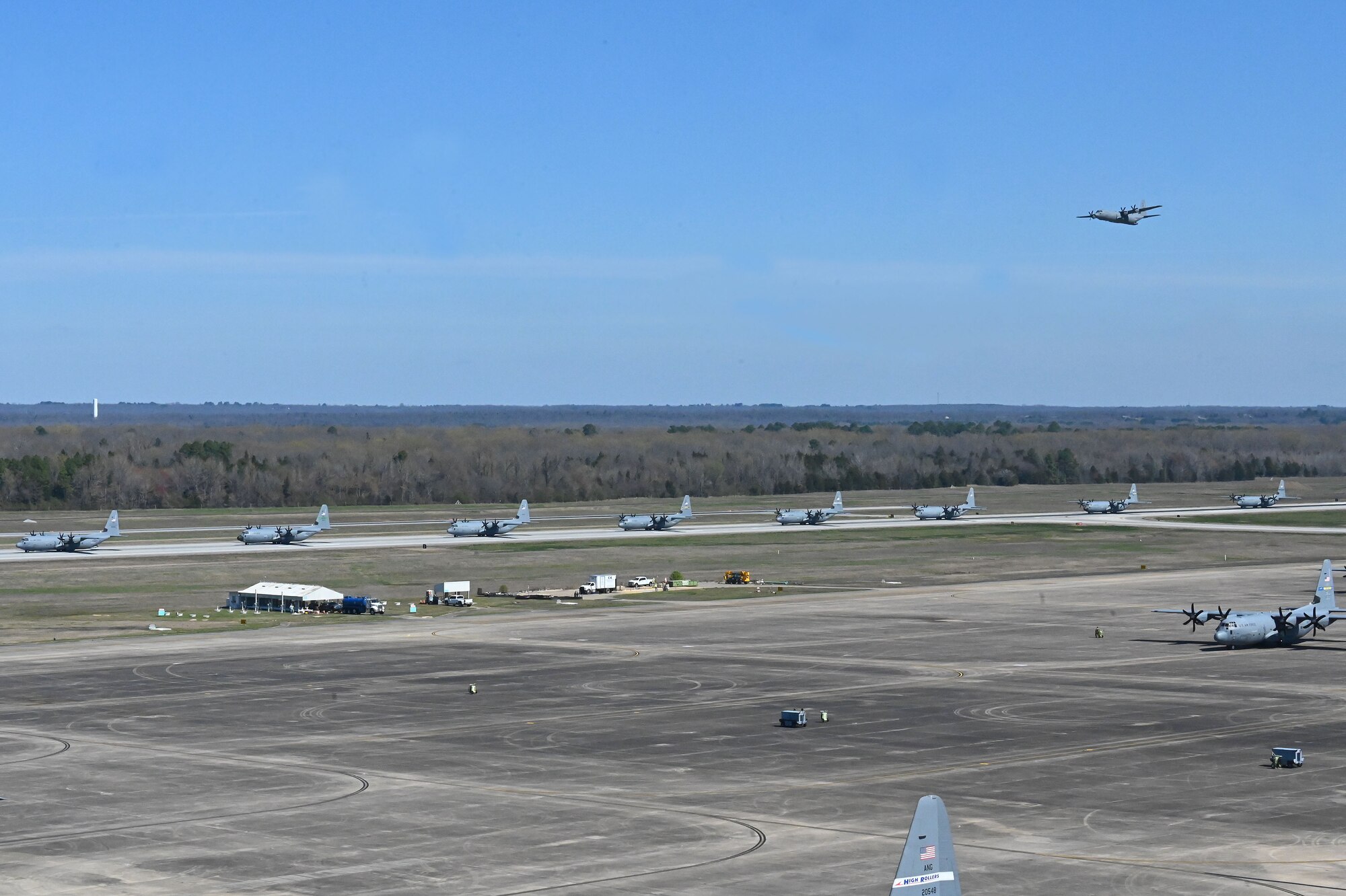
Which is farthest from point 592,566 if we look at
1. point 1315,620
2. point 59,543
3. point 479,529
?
point 1315,620

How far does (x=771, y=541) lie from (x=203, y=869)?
123449mm

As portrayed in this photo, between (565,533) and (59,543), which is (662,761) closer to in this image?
(59,543)

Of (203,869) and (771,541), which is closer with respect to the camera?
(203,869)

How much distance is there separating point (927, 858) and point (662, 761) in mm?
31068

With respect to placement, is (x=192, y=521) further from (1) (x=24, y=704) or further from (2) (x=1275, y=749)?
(2) (x=1275, y=749)

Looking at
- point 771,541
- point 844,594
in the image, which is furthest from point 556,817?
point 771,541

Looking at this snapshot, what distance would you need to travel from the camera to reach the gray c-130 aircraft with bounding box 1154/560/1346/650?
83750 mm

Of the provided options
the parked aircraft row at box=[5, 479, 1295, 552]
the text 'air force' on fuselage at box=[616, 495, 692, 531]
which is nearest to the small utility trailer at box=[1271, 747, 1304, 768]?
the parked aircraft row at box=[5, 479, 1295, 552]

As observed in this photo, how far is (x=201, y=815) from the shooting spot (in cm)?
4641

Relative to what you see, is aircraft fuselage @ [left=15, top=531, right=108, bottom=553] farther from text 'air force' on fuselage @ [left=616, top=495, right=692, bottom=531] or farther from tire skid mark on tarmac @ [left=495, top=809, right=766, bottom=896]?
tire skid mark on tarmac @ [left=495, top=809, right=766, bottom=896]

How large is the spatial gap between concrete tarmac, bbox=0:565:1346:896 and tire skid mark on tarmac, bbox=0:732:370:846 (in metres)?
0.15

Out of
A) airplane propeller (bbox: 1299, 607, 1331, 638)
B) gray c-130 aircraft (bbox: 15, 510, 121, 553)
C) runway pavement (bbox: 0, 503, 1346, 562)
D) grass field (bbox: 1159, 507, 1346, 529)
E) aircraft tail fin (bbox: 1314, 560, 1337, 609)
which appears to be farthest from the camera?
grass field (bbox: 1159, 507, 1346, 529)

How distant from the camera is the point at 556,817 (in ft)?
151

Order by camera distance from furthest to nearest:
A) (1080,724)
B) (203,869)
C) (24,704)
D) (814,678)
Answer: (814,678) → (24,704) → (1080,724) → (203,869)
